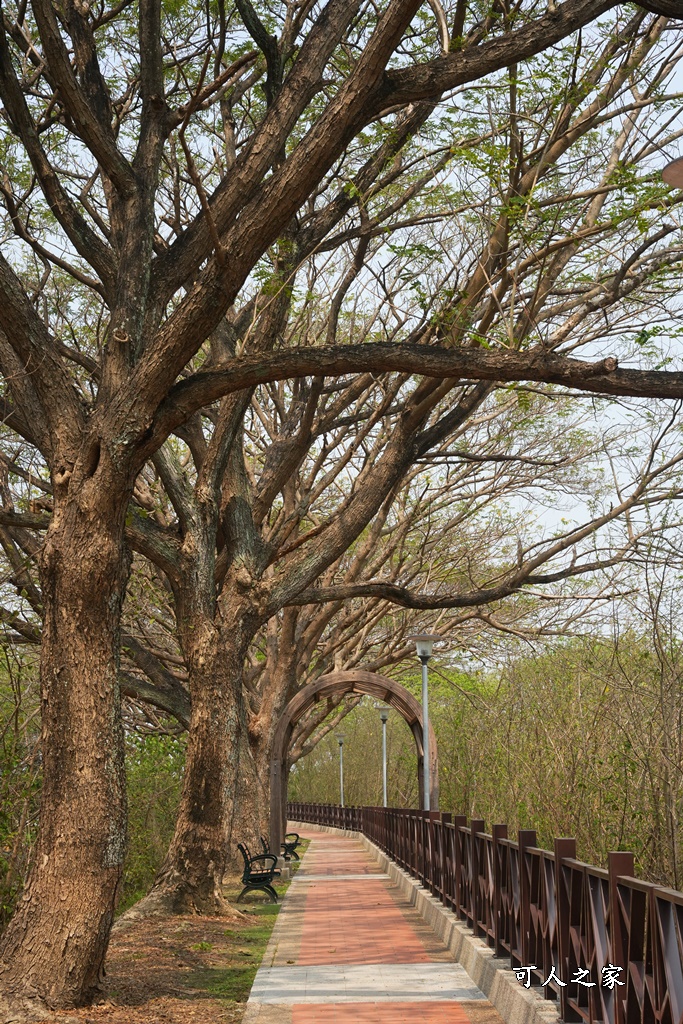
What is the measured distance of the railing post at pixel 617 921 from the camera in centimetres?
492

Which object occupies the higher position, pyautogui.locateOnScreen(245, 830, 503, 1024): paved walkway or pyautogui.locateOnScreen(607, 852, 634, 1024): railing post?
pyautogui.locateOnScreen(607, 852, 634, 1024): railing post

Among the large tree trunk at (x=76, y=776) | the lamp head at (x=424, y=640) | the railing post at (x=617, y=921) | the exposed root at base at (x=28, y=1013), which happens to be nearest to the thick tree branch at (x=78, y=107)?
the large tree trunk at (x=76, y=776)

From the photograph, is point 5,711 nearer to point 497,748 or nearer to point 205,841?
point 205,841

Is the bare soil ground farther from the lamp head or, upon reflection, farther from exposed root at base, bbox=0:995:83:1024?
the lamp head

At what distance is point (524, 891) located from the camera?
23.5ft

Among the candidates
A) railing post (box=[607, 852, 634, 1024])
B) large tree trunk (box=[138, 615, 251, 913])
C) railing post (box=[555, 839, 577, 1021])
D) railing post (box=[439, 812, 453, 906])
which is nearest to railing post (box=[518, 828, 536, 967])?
railing post (box=[555, 839, 577, 1021])

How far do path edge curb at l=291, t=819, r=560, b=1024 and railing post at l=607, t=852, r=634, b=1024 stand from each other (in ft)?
3.83

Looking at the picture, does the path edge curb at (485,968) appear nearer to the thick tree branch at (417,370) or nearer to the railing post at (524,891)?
the railing post at (524,891)

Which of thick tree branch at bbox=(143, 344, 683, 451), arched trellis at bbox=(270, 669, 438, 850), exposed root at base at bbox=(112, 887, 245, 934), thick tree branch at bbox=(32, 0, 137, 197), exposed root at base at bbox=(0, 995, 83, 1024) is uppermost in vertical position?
thick tree branch at bbox=(32, 0, 137, 197)

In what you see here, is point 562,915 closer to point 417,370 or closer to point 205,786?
point 417,370

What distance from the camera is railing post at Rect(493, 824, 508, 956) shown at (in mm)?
8180

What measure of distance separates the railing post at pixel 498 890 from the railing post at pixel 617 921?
3.24 m

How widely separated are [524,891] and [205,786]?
601 cm

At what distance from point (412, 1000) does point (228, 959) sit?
272cm
